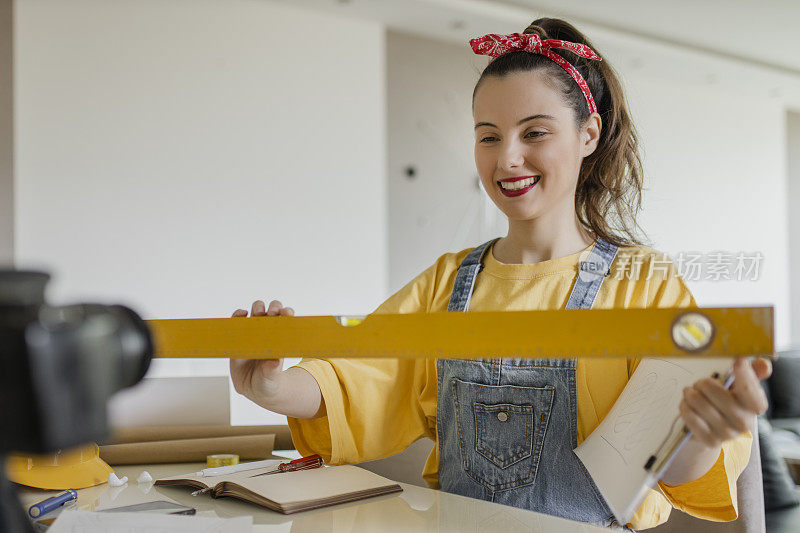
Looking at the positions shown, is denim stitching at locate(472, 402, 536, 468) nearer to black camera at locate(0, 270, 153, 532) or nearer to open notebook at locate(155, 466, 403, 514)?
open notebook at locate(155, 466, 403, 514)

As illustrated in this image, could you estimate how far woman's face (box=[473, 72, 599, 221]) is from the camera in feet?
3.97

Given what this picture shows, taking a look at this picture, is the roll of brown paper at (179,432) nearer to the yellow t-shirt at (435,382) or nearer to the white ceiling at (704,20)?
the yellow t-shirt at (435,382)

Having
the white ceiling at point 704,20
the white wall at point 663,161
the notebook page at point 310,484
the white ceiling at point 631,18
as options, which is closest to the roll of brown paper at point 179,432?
the notebook page at point 310,484

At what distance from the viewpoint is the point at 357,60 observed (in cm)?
417

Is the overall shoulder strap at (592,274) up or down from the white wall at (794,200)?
down

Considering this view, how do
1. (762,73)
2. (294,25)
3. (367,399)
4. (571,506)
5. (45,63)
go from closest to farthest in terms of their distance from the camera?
(571,506) < (367,399) < (45,63) < (294,25) < (762,73)

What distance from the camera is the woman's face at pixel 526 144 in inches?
47.6

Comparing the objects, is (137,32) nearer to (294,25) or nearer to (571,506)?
(294,25)

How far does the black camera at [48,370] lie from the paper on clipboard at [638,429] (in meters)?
0.49

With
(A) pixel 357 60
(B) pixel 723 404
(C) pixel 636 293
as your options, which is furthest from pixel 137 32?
(B) pixel 723 404

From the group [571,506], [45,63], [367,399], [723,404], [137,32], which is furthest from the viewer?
[137,32]

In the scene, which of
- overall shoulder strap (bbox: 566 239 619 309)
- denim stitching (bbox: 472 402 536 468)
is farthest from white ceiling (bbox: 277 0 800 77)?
denim stitching (bbox: 472 402 536 468)

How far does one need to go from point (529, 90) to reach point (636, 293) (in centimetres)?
40

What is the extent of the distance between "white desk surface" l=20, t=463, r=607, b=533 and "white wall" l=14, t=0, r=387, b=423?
7.62 ft
